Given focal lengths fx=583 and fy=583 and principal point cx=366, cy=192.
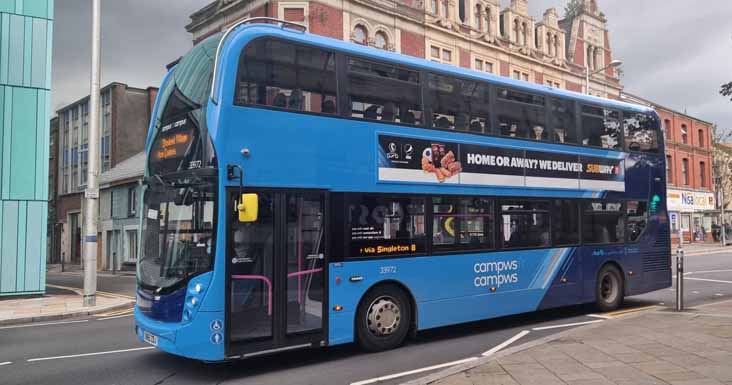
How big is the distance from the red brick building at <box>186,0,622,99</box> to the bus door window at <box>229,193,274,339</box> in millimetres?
25047

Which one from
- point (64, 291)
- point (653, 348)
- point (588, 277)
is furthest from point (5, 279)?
point (653, 348)

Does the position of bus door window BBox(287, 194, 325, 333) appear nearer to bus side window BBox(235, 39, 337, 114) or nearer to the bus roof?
bus side window BBox(235, 39, 337, 114)

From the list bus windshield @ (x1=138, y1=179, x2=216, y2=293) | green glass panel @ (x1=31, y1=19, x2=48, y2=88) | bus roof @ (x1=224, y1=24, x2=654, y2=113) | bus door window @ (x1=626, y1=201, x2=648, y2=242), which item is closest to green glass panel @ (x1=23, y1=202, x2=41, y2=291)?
green glass panel @ (x1=31, y1=19, x2=48, y2=88)

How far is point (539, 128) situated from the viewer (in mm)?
11016

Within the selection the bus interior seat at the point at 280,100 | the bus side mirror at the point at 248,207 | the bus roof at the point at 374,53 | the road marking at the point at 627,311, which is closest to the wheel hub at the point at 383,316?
the bus side mirror at the point at 248,207

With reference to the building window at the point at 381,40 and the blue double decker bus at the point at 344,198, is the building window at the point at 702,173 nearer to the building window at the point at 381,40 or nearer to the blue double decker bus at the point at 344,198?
the building window at the point at 381,40

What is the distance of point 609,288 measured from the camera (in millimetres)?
12461

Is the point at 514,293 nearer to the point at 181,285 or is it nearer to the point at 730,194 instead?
the point at 181,285

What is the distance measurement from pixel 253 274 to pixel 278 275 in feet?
1.12

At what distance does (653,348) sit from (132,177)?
31576 millimetres

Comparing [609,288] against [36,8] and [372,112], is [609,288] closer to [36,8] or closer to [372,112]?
[372,112]

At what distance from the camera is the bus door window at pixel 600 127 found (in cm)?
1195

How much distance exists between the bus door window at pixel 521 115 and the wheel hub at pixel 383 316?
12.5 feet

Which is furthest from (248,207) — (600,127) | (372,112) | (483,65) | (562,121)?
(483,65)
